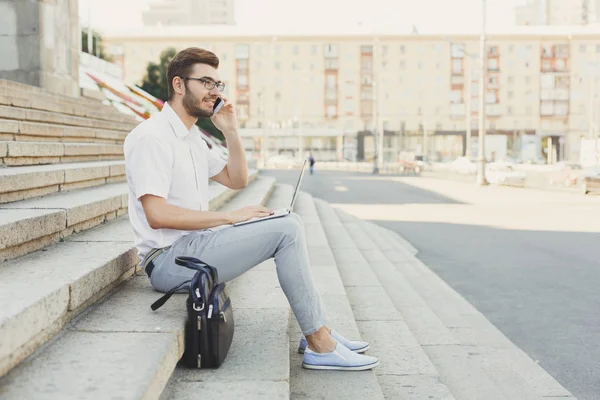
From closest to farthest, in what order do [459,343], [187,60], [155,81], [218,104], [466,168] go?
[187,60] < [218,104] < [459,343] < [155,81] < [466,168]

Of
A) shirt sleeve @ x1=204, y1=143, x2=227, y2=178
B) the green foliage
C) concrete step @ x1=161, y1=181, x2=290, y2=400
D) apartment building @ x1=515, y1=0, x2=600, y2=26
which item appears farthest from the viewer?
apartment building @ x1=515, y1=0, x2=600, y2=26

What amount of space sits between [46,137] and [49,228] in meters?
3.83

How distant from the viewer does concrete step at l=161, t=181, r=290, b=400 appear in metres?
2.77

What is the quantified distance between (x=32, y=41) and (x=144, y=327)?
9981 mm

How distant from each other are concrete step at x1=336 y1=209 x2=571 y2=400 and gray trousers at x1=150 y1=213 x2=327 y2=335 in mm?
1201

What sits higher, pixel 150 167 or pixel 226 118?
pixel 226 118

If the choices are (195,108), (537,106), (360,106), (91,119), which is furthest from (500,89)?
(195,108)

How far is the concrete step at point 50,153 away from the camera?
18.3ft

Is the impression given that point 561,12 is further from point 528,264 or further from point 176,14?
point 528,264

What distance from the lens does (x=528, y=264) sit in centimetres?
870

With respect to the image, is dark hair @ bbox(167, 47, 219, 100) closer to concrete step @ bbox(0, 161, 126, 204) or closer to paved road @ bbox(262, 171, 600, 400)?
concrete step @ bbox(0, 161, 126, 204)

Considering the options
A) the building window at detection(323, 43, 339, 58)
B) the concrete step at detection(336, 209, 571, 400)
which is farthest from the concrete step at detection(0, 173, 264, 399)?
the building window at detection(323, 43, 339, 58)

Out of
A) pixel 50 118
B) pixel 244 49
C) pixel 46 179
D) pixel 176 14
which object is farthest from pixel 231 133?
pixel 176 14

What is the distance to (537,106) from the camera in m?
88.9
